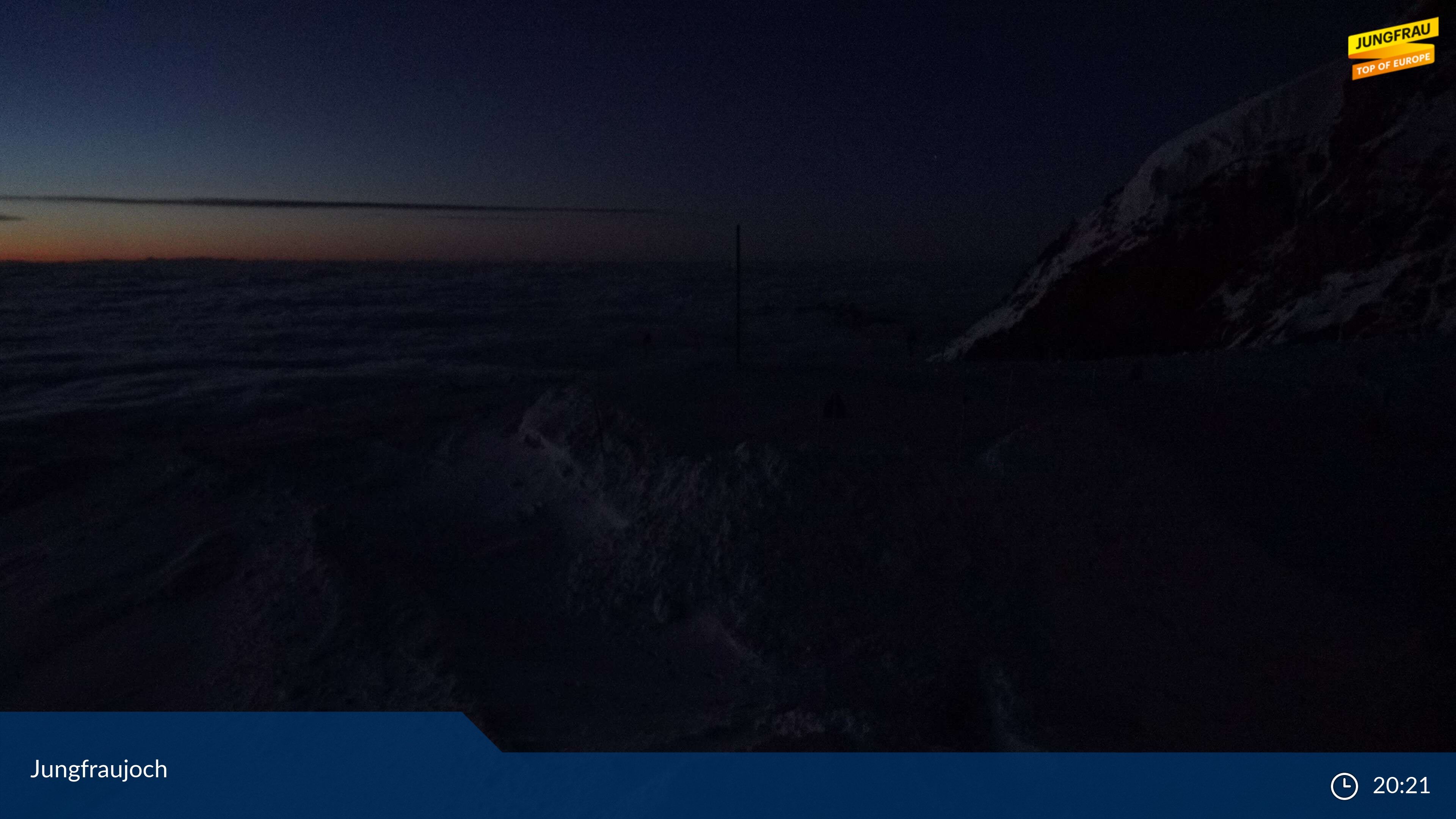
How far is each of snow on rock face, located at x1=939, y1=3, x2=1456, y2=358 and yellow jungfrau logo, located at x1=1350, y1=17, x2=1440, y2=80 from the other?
5.8 inches

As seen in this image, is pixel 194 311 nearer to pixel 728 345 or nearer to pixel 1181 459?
pixel 728 345

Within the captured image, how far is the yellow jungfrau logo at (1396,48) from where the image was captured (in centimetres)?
1095

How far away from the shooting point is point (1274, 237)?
11.9 meters

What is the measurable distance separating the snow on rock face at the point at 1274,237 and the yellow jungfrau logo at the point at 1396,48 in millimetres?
146

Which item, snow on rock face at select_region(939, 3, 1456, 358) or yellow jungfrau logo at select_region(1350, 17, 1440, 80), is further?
yellow jungfrau logo at select_region(1350, 17, 1440, 80)

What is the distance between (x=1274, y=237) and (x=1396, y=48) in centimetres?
297

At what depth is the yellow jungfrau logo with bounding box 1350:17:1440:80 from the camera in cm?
1095

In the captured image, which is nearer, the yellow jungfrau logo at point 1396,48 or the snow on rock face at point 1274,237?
the snow on rock face at point 1274,237

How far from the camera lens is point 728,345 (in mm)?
23016

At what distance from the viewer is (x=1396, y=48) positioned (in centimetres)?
1111

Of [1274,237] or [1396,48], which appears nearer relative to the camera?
[1396,48]

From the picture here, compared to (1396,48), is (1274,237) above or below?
below

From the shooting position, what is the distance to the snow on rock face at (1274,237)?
10.0m

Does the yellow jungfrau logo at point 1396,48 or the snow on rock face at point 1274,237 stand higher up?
the yellow jungfrau logo at point 1396,48
